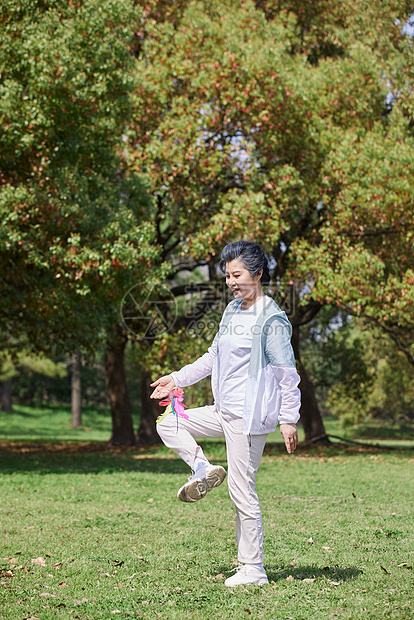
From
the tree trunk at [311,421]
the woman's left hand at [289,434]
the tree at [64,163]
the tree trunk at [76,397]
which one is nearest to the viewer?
the woman's left hand at [289,434]

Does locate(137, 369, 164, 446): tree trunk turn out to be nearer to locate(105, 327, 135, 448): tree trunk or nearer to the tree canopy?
locate(105, 327, 135, 448): tree trunk

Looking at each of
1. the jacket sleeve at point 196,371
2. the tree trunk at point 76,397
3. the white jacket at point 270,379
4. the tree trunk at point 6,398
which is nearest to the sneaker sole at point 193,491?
the white jacket at point 270,379

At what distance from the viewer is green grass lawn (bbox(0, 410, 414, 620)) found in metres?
4.46

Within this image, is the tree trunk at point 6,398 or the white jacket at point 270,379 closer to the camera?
the white jacket at point 270,379

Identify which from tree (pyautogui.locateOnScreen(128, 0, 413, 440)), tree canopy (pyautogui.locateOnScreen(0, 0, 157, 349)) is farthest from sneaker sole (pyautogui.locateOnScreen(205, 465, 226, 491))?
tree (pyautogui.locateOnScreen(128, 0, 413, 440))

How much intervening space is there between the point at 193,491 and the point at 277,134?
13082mm

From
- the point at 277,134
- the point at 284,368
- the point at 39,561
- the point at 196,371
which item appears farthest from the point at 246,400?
the point at 277,134

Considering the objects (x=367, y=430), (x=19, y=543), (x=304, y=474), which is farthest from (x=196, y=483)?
(x=367, y=430)

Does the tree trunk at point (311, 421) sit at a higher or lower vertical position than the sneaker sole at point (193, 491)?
lower

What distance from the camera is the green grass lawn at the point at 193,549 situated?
4.46 m

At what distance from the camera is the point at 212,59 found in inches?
626

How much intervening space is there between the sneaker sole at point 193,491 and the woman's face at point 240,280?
1479mm

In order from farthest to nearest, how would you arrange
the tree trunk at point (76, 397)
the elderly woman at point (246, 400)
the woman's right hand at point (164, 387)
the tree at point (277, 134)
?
the tree trunk at point (76, 397)
the tree at point (277, 134)
the woman's right hand at point (164, 387)
the elderly woman at point (246, 400)

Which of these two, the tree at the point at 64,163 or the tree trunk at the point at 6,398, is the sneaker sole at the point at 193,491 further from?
the tree trunk at the point at 6,398
